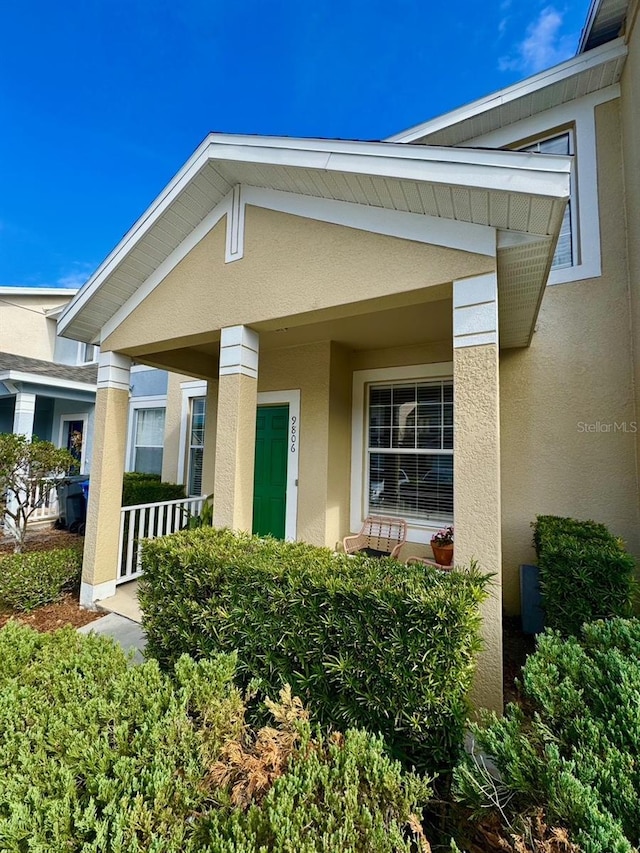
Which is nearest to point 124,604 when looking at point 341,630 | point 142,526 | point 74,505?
point 142,526

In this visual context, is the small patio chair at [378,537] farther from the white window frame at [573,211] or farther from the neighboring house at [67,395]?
the neighboring house at [67,395]

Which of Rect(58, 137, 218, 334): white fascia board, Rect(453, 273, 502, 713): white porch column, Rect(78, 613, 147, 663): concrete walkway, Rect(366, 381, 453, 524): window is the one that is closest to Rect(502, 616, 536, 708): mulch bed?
Rect(453, 273, 502, 713): white porch column

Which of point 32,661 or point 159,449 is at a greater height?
point 159,449

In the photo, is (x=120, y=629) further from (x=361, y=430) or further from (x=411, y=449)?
(x=411, y=449)

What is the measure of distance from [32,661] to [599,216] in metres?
6.51

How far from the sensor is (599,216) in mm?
4426

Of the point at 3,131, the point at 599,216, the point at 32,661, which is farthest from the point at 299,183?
the point at 3,131

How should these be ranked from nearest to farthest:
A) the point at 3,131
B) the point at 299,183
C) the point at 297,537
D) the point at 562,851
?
the point at 562,851, the point at 299,183, the point at 297,537, the point at 3,131

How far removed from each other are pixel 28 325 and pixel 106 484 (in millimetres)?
11362

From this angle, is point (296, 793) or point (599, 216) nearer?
point (296, 793)

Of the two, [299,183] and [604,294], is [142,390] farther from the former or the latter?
[604,294]

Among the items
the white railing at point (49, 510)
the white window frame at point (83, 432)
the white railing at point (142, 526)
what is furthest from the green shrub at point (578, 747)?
the white window frame at point (83, 432)

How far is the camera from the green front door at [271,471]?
5.86m

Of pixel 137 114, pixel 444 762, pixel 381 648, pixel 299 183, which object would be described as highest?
pixel 137 114
